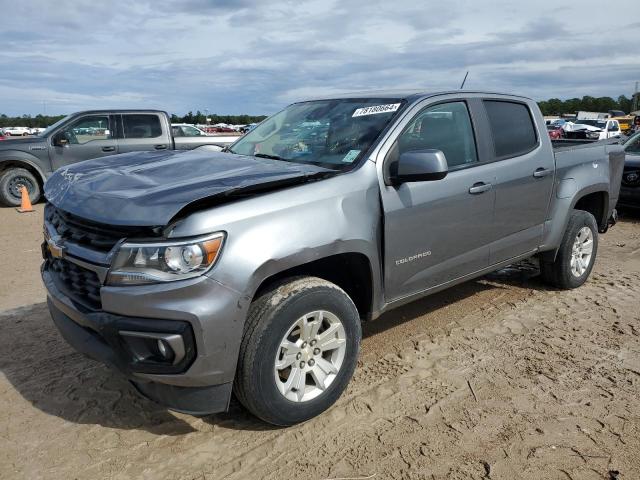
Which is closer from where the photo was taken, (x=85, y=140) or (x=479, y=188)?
(x=479, y=188)

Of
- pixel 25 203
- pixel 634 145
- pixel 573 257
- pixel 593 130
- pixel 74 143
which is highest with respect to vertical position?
pixel 74 143

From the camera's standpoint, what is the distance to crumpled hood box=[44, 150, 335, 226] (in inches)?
101

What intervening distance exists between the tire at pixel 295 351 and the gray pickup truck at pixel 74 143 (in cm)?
795

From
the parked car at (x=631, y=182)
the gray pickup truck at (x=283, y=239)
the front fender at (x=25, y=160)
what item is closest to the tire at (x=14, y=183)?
the front fender at (x=25, y=160)

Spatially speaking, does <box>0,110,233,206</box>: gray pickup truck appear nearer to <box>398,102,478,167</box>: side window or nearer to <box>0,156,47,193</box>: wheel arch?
<box>0,156,47,193</box>: wheel arch

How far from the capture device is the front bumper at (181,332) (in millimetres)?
2473

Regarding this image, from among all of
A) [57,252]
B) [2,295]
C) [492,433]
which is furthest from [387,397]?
[2,295]

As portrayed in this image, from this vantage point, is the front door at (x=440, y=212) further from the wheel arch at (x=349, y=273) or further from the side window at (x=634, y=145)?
the side window at (x=634, y=145)

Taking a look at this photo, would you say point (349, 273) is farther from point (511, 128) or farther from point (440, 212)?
point (511, 128)

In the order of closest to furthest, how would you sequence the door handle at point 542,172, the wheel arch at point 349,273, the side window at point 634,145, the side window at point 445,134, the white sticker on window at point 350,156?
the wheel arch at point 349,273 < the white sticker on window at point 350,156 < the side window at point 445,134 < the door handle at point 542,172 < the side window at point 634,145

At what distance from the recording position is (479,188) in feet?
12.7

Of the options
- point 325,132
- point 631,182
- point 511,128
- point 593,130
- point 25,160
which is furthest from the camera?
point 593,130

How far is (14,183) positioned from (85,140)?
1.59m

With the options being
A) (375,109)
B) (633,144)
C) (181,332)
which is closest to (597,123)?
(633,144)
